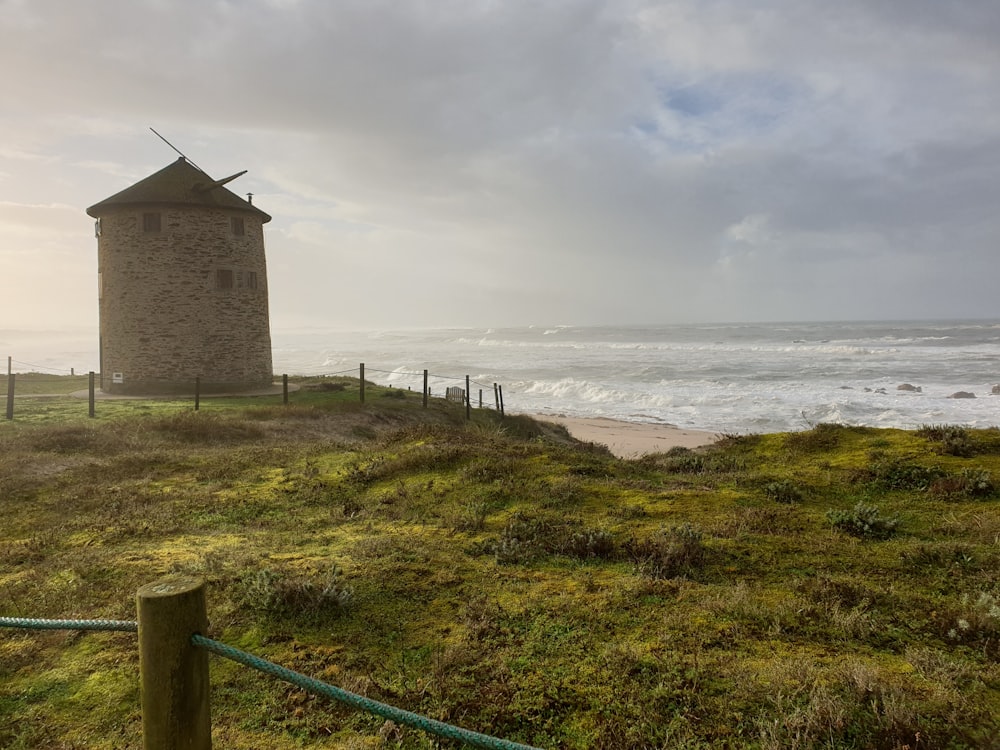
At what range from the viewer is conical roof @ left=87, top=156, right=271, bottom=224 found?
2423 centimetres

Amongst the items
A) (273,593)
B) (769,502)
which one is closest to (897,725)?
(273,593)

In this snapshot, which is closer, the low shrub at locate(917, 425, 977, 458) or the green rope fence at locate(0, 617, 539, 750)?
the green rope fence at locate(0, 617, 539, 750)

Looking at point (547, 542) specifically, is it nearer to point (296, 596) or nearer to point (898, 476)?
point (296, 596)

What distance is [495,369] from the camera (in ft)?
196

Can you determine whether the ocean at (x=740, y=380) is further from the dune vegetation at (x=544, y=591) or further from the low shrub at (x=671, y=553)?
the low shrub at (x=671, y=553)

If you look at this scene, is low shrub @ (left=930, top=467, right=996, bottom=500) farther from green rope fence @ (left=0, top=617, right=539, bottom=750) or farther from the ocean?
the ocean

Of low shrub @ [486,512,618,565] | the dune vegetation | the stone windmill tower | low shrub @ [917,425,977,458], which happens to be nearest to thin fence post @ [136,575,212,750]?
the dune vegetation

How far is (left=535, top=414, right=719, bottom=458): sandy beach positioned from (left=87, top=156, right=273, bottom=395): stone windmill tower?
15293mm

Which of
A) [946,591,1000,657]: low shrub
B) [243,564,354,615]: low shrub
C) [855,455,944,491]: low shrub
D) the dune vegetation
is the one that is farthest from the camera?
[855,455,944,491]: low shrub

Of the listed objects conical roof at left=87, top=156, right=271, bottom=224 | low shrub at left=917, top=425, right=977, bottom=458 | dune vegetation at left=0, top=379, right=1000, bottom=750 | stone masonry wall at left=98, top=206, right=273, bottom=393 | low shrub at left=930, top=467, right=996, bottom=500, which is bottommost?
dune vegetation at left=0, top=379, right=1000, bottom=750

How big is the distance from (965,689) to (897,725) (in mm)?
731

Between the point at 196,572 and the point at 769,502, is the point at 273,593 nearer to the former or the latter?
the point at 196,572

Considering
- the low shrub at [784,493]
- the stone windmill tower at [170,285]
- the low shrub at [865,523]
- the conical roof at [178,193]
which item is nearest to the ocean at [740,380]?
the stone windmill tower at [170,285]

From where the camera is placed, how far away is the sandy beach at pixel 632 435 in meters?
24.0
